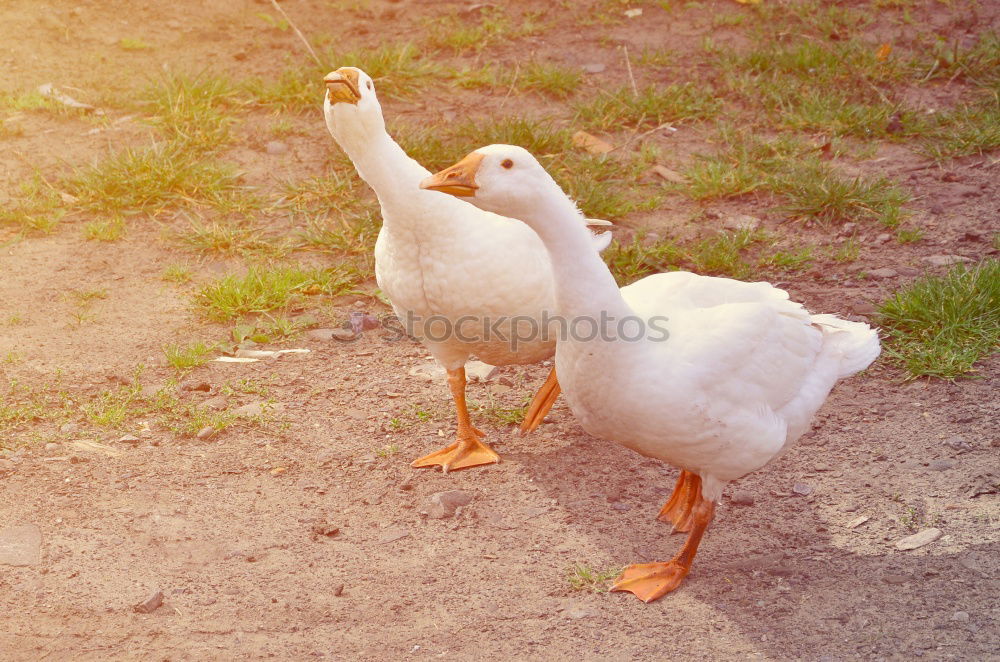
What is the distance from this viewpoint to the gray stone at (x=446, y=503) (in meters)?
4.42

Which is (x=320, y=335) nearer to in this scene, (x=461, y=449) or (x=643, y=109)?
(x=461, y=449)

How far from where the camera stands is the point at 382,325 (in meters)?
5.86

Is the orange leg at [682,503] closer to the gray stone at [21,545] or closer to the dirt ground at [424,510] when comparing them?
the dirt ground at [424,510]

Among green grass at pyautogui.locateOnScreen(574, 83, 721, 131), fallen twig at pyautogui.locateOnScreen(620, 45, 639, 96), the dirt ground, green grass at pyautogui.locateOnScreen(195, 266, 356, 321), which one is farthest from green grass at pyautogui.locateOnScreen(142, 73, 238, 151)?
fallen twig at pyautogui.locateOnScreen(620, 45, 639, 96)

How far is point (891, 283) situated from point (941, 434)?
1.40 metres

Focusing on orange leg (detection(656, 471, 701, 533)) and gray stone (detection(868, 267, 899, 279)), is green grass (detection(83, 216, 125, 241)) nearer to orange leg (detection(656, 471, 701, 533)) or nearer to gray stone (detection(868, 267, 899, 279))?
orange leg (detection(656, 471, 701, 533))

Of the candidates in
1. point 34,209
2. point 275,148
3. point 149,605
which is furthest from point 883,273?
point 34,209

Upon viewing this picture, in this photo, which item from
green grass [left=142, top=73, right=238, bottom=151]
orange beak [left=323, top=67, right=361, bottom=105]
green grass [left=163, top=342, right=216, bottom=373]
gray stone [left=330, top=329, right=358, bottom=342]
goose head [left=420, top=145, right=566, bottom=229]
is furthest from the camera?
green grass [left=142, top=73, right=238, bottom=151]

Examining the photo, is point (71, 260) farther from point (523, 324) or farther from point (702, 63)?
point (702, 63)

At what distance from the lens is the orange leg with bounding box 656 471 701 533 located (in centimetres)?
428

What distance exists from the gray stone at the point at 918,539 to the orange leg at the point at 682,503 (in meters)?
0.77

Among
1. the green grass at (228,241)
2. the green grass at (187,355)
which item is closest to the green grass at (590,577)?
the green grass at (187,355)

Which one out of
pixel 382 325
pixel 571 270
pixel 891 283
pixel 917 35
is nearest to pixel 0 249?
pixel 382 325

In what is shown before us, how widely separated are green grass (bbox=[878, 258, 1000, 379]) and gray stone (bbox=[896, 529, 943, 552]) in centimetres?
116
